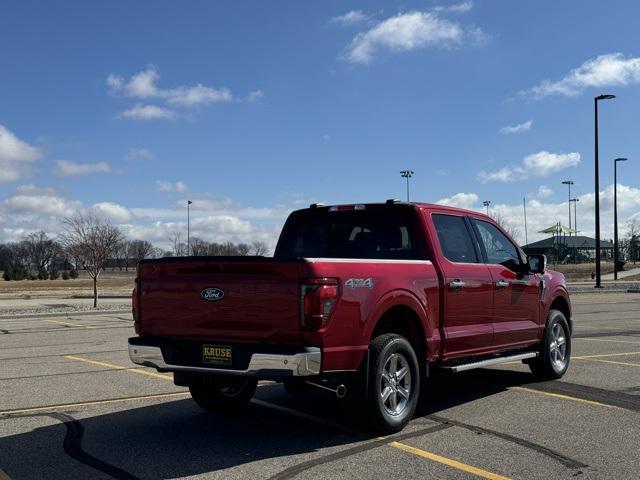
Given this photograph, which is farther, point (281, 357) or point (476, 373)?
point (476, 373)

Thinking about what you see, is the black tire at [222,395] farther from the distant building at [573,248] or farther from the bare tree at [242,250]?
the distant building at [573,248]

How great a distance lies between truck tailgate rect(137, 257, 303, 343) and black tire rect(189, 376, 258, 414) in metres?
1.06

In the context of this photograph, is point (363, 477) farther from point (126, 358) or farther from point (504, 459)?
point (126, 358)

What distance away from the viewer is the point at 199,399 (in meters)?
6.81

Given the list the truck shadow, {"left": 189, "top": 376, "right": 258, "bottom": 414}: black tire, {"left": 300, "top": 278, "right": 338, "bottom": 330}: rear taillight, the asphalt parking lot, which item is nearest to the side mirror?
the asphalt parking lot

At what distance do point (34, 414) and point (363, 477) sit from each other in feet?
12.4

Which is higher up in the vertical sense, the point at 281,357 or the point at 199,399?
the point at 281,357

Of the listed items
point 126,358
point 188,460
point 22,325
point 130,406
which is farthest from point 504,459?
point 22,325

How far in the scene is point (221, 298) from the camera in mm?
5582

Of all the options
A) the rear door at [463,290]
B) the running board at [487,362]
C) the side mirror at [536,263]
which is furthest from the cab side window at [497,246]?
the running board at [487,362]

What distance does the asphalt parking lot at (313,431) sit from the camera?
4918mm

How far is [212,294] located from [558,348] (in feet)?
17.2

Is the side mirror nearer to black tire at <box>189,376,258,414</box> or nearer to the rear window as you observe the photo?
the rear window

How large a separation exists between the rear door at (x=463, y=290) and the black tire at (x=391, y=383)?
654 mm
